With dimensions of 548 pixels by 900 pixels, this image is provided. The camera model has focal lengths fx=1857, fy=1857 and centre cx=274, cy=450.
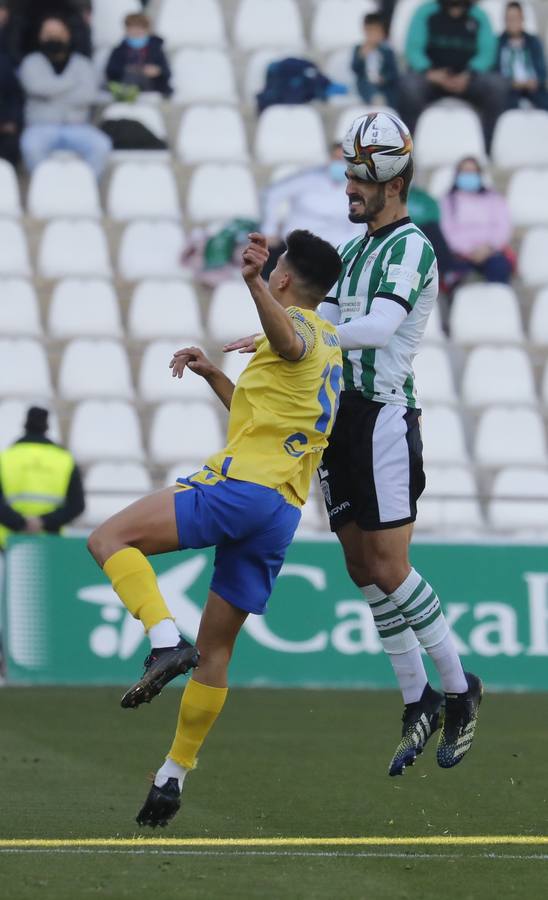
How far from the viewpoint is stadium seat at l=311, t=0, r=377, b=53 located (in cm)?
1803

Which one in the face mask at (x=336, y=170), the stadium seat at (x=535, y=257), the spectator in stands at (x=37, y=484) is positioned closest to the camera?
the spectator in stands at (x=37, y=484)

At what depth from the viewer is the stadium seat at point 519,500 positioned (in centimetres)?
1354

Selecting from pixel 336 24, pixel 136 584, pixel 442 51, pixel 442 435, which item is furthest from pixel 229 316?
pixel 136 584

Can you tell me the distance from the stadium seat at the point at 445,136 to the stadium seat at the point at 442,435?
11.1 ft

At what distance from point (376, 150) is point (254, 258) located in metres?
1.24

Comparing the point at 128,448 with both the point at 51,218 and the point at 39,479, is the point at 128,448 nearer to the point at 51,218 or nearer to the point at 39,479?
the point at 39,479

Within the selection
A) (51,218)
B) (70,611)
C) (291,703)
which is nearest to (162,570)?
(70,611)

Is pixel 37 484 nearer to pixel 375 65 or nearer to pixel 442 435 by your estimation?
pixel 442 435

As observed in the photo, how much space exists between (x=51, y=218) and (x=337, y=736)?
6.50 metres

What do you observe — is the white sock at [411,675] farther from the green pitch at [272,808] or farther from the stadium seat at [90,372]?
the stadium seat at [90,372]

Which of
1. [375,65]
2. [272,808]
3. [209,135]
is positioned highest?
[375,65]

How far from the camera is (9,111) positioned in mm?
15711

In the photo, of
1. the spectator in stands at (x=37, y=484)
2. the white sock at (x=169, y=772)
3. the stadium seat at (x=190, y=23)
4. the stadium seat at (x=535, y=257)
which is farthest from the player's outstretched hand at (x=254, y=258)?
the stadium seat at (x=190, y=23)

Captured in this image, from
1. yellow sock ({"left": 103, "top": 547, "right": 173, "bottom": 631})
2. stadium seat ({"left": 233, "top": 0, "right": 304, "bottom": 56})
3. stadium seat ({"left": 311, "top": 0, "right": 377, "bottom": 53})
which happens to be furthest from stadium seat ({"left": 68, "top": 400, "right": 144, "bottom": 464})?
yellow sock ({"left": 103, "top": 547, "right": 173, "bottom": 631})
